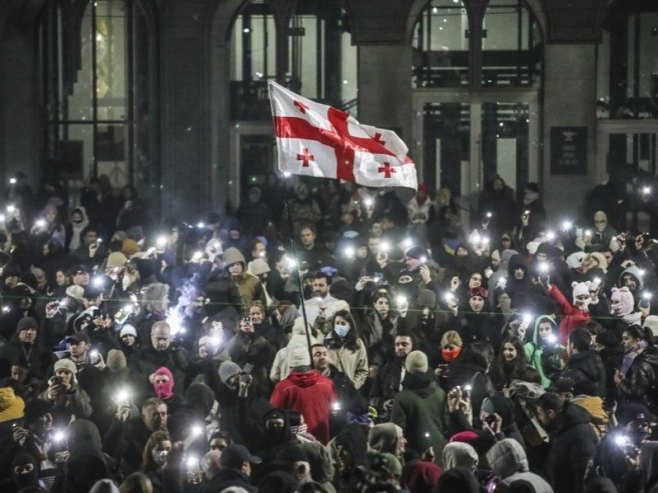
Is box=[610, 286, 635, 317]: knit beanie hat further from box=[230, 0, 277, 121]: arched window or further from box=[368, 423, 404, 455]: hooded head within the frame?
box=[230, 0, 277, 121]: arched window

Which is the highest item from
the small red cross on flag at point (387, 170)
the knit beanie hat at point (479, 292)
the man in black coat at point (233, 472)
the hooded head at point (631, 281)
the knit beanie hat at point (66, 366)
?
the small red cross on flag at point (387, 170)

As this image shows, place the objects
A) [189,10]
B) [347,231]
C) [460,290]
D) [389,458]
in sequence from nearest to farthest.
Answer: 1. [389,458]
2. [460,290]
3. [347,231]
4. [189,10]

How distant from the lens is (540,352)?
16.2 meters

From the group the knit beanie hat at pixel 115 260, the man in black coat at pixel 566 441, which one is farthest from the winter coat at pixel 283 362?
the knit beanie hat at pixel 115 260

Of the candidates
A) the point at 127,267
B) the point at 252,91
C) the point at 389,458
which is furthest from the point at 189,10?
the point at 389,458

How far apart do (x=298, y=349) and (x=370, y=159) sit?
1.73 meters

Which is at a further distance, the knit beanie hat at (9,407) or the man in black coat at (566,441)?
the knit beanie hat at (9,407)

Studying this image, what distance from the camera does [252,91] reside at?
88.8 ft

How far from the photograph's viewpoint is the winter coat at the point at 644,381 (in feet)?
48.5

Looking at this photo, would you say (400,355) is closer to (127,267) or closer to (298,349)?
(298,349)

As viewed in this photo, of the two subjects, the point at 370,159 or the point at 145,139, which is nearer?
the point at 370,159

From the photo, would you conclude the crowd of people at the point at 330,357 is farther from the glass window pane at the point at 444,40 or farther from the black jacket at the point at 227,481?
the glass window pane at the point at 444,40

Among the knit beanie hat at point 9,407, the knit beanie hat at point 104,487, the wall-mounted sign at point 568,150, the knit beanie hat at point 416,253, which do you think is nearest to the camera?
the knit beanie hat at point 104,487

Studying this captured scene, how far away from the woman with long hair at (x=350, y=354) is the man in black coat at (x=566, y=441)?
2.93 meters
